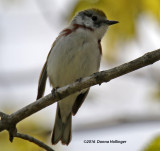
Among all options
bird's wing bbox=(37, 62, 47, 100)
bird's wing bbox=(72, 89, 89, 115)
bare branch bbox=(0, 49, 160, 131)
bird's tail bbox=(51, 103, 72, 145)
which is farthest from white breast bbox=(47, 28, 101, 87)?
bare branch bbox=(0, 49, 160, 131)

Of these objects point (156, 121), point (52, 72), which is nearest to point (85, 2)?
point (52, 72)

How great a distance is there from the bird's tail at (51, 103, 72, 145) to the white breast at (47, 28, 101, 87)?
850 millimetres

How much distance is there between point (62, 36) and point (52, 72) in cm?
59

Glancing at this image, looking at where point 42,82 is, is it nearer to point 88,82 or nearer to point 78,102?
point 78,102

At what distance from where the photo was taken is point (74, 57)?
451 centimetres

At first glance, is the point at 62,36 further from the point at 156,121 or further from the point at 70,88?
the point at 156,121

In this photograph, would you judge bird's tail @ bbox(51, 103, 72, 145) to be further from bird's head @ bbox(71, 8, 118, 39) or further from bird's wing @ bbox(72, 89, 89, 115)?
bird's head @ bbox(71, 8, 118, 39)

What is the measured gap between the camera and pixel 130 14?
4059mm

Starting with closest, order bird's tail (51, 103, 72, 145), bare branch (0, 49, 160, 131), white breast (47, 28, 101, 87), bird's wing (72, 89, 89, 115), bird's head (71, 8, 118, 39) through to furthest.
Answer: bare branch (0, 49, 160, 131) < white breast (47, 28, 101, 87) < bird's head (71, 8, 118, 39) < bird's tail (51, 103, 72, 145) < bird's wing (72, 89, 89, 115)

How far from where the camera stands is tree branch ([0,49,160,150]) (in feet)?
9.75

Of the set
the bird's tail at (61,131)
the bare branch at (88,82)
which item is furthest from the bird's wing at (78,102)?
the bare branch at (88,82)

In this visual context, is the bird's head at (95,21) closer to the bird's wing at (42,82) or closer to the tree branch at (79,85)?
the bird's wing at (42,82)

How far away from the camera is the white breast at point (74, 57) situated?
4527mm

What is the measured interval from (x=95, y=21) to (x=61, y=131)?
1.95 meters
